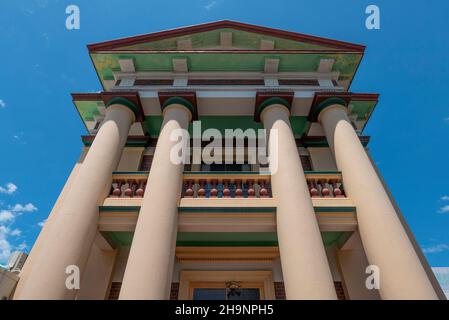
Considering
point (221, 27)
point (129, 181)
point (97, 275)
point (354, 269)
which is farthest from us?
point (221, 27)

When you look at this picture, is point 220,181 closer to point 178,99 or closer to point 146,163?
point 178,99

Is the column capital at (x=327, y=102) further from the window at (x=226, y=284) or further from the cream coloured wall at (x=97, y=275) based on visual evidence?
the cream coloured wall at (x=97, y=275)

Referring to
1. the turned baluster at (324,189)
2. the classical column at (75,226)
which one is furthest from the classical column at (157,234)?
the turned baluster at (324,189)

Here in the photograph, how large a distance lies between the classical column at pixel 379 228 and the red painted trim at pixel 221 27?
12.1ft

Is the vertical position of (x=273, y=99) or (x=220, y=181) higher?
(x=273, y=99)

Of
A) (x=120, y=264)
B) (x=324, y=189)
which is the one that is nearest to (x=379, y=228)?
(x=324, y=189)

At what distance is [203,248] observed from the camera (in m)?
7.57

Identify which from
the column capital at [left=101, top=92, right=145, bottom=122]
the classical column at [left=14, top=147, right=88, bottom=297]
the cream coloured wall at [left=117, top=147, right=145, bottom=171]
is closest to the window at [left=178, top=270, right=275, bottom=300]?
the classical column at [left=14, top=147, right=88, bottom=297]

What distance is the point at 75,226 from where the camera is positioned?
563 cm

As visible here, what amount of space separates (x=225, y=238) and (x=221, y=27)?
8538 millimetres

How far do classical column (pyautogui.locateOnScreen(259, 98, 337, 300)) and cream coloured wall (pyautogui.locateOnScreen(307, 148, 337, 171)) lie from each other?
2657 millimetres

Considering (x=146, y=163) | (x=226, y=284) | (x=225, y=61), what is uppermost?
(x=225, y=61)

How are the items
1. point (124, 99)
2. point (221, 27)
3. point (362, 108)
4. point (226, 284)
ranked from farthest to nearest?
point (221, 27)
point (362, 108)
point (124, 99)
point (226, 284)
